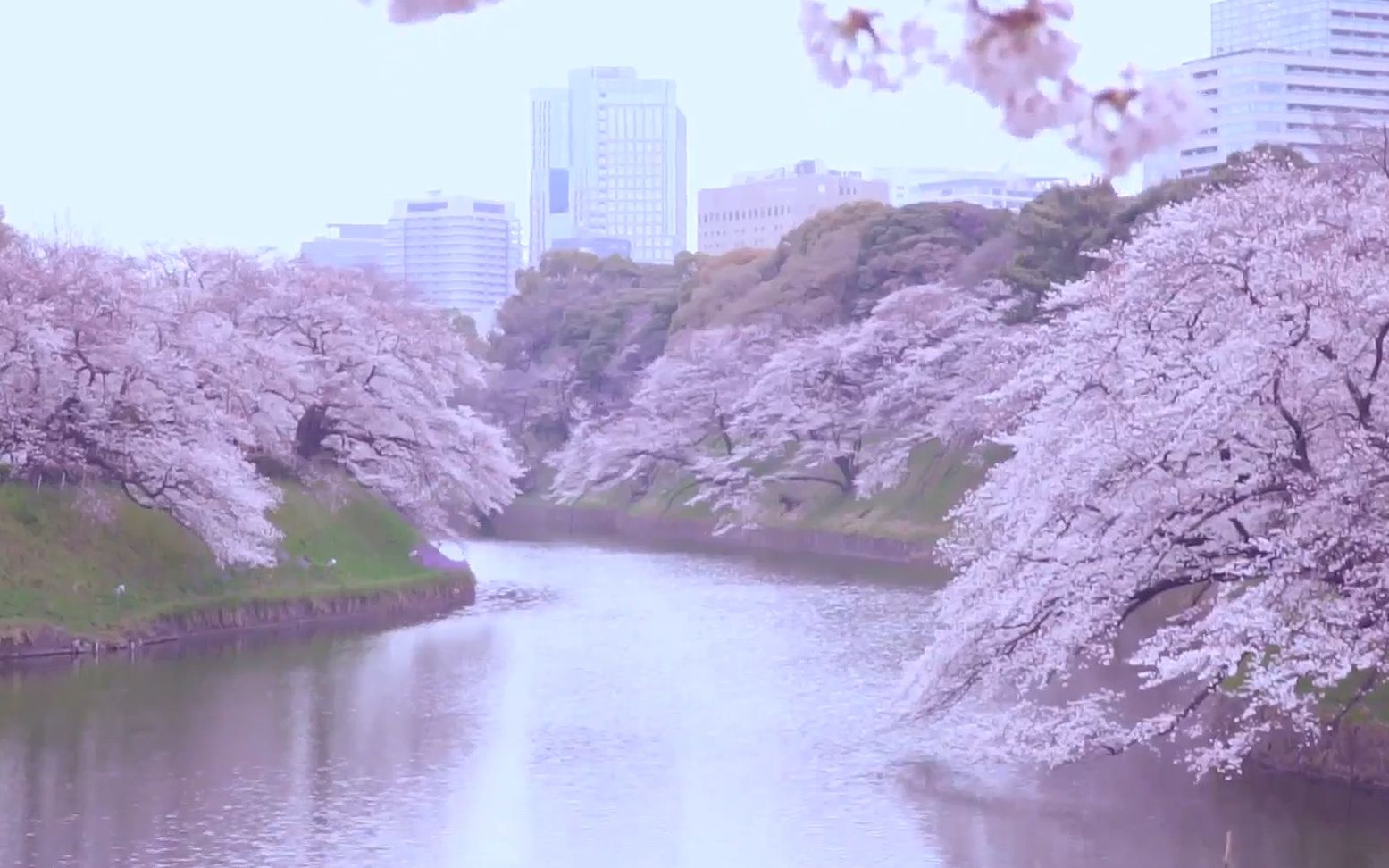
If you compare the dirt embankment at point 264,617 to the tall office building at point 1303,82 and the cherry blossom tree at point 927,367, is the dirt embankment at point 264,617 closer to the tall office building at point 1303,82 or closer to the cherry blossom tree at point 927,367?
the cherry blossom tree at point 927,367

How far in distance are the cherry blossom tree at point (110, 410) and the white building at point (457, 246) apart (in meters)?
126

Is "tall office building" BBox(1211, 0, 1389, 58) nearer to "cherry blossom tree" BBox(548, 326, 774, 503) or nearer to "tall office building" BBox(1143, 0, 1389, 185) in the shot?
"tall office building" BBox(1143, 0, 1389, 185)

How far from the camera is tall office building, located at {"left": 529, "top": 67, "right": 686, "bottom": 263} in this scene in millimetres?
110250

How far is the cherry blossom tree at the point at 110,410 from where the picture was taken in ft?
70.1

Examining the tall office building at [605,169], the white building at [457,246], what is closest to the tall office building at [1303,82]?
the tall office building at [605,169]

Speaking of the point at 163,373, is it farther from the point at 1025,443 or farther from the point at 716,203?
the point at 716,203

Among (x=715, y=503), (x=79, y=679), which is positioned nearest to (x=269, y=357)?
(x=79, y=679)

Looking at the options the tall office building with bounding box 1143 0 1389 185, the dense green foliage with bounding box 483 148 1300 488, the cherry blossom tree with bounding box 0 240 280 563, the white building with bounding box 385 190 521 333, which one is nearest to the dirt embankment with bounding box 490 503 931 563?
the dense green foliage with bounding box 483 148 1300 488

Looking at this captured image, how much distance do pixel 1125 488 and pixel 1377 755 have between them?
2.81 m

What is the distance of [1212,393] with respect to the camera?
12.8 meters

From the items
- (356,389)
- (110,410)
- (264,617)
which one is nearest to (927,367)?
(356,389)

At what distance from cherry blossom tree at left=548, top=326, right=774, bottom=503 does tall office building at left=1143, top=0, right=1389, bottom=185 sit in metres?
12.2

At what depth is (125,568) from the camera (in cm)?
2302

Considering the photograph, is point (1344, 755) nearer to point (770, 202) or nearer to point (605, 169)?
point (770, 202)
